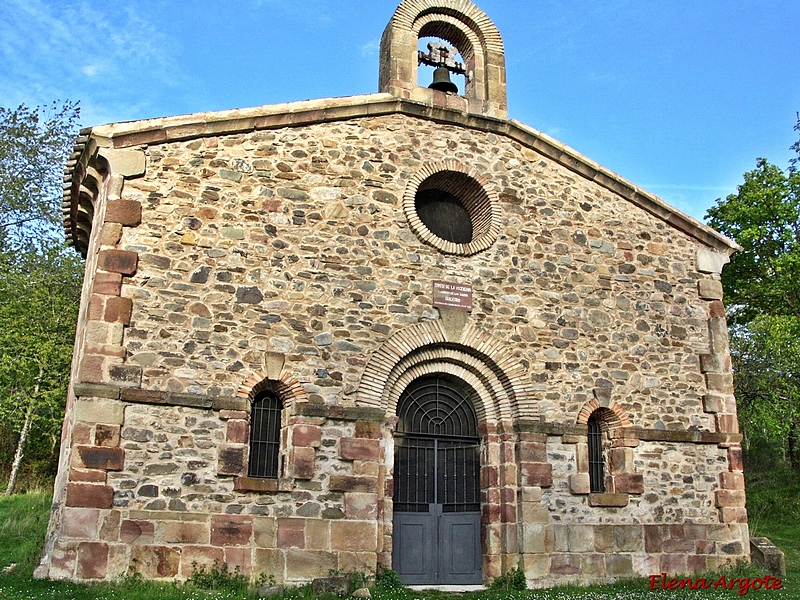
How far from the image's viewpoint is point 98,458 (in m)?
8.77

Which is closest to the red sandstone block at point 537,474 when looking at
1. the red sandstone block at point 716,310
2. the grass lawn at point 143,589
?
the grass lawn at point 143,589

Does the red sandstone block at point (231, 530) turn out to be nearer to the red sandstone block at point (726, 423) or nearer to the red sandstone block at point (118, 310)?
the red sandstone block at point (118, 310)

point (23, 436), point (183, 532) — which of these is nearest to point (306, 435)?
point (183, 532)

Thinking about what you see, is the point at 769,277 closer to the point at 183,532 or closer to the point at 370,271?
the point at 370,271

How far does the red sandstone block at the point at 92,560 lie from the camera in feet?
27.5

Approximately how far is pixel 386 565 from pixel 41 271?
49.4 feet

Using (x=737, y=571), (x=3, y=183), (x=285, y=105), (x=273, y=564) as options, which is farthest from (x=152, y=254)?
(x=3, y=183)

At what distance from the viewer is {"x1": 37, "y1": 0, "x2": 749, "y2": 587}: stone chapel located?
9.24 m

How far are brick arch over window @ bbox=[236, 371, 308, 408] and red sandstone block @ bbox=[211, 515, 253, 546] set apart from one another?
61.0 inches

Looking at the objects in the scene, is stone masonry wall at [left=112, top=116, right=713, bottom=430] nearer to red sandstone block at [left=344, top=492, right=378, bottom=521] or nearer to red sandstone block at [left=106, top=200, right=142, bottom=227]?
red sandstone block at [left=106, top=200, right=142, bottom=227]

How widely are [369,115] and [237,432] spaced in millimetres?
5266

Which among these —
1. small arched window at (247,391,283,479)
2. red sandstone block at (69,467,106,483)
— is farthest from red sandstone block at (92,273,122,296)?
small arched window at (247,391,283,479)

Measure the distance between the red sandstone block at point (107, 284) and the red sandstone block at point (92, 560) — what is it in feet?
9.92

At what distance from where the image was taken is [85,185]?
10.7 m
